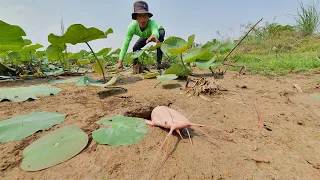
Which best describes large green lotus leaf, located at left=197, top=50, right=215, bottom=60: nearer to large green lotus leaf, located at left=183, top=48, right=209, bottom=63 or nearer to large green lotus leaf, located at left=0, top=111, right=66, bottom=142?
large green lotus leaf, located at left=183, top=48, right=209, bottom=63

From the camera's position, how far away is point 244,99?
1.38m

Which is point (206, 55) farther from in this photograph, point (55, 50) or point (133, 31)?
point (55, 50)

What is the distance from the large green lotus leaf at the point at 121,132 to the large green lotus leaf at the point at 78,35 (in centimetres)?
85

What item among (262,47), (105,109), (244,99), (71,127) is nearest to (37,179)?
(71,127)

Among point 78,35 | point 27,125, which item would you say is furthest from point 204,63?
point 27,125

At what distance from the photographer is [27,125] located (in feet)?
3.12

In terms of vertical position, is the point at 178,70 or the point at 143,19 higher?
the point at 143,19

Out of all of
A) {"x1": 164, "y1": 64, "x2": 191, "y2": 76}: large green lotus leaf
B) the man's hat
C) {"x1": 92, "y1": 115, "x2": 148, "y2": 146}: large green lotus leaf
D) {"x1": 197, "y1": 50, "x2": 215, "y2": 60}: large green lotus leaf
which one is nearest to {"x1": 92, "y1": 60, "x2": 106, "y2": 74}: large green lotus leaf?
{"x1": 164, "y1": 64, "x2": 191, "y2": 76}: large green lotus leaf

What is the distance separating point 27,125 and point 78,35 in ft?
2.85

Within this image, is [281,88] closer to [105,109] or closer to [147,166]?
[105,109]

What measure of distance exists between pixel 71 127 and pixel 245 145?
67 centimetres

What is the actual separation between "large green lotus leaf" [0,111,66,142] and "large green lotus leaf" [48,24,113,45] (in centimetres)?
68

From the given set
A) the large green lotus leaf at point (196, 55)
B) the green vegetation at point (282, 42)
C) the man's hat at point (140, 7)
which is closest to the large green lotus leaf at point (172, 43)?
the large green lotus leaf at point (196, 55)

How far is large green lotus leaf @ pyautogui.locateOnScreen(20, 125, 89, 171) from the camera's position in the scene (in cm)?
71
